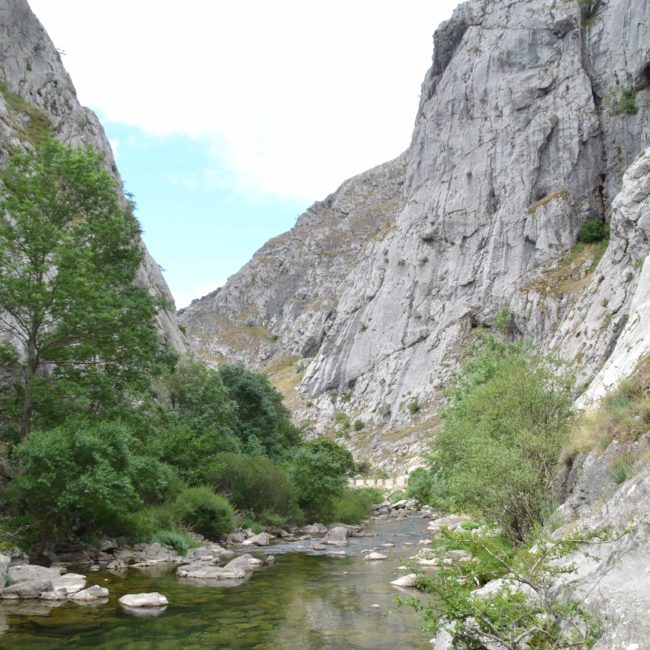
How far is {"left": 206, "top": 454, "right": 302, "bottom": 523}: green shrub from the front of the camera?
123 ft

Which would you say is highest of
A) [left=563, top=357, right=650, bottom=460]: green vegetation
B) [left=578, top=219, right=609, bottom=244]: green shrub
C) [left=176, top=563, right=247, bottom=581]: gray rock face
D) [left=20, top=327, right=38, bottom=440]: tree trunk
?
[left=578, top=219, right=609, bottom=244]: green shrub

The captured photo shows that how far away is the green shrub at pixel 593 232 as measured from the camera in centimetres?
7075

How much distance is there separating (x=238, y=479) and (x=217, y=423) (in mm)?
6822

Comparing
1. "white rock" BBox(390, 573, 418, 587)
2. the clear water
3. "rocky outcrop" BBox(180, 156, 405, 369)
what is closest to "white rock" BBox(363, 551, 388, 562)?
the clear water

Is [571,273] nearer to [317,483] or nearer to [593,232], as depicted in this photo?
[593,232]

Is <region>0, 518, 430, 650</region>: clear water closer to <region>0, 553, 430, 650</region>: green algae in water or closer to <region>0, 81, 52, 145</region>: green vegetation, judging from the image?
<region>0, 553, 430, 650</region>: green algae in water

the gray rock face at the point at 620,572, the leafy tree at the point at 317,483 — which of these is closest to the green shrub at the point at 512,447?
the gray rock face at the point at 620,572

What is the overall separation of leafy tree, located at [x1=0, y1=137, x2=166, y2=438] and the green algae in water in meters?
8.99

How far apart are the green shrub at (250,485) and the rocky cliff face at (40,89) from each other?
14917 millimetres

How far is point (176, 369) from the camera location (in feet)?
145

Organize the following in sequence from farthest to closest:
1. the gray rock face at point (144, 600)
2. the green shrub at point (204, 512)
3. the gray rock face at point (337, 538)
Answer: the gray rock face at point (337, 538) → the green shrub at point (204, 512) → the gray rock face at point (144, 600)

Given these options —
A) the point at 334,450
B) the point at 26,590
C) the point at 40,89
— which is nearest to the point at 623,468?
the point at 26,590

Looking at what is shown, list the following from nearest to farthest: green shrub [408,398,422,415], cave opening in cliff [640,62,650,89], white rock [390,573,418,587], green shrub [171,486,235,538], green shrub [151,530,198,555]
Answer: white rock [390,573,418,587] → green shrub [151,530,198,555] → green shrub [171,486,235,538] → cave opening in cliff [640,62,650,89] → green shrub [408,398,422,415]

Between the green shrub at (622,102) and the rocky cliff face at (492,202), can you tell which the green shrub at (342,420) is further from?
the green shrub at (622,102)
